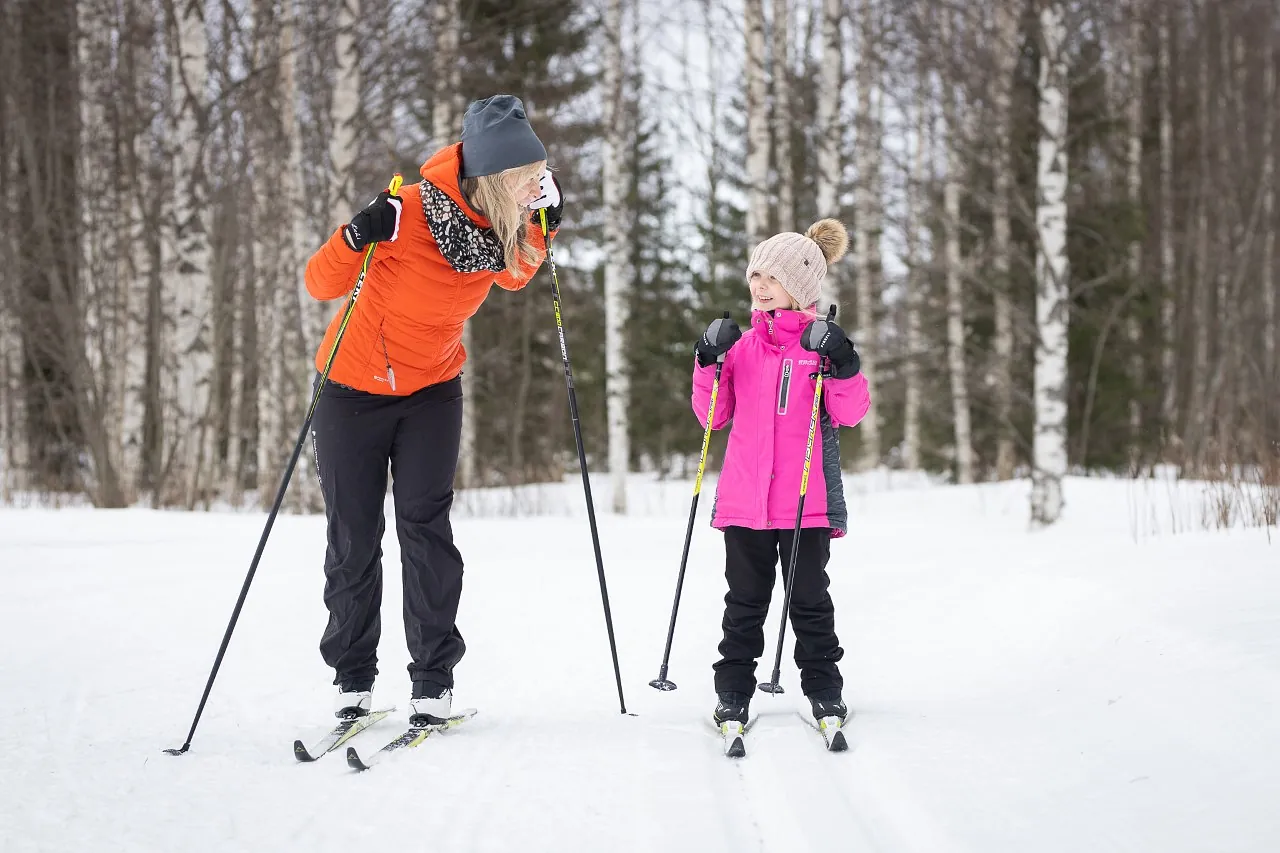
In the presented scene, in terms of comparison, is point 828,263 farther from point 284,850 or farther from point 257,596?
point 257,596

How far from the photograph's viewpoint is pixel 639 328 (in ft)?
62.6

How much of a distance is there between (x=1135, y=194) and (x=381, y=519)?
16.9 m

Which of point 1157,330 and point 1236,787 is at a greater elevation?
point 1157,330

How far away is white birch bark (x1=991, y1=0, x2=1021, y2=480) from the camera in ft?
35.3

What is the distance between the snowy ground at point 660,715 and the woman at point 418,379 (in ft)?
1.24

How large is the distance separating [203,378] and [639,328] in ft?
33.5

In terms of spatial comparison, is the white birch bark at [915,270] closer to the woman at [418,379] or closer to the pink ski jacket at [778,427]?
the pink ski jacket at [778,427]

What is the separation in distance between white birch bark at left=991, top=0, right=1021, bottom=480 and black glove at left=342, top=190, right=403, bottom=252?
26.7 feet

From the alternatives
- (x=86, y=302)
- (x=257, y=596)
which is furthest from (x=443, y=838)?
(x=86, y=302)

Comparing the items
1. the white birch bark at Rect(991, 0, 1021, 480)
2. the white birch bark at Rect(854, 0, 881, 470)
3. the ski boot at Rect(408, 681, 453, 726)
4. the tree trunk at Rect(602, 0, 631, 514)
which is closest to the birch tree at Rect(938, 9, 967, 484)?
the white birch bark at Rect(991, 0, 1021, 480)

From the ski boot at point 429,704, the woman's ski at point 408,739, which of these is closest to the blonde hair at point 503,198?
the ski boot at point 429,704

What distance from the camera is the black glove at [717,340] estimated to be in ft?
10.7

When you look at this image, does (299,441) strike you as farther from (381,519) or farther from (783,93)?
(783,93)

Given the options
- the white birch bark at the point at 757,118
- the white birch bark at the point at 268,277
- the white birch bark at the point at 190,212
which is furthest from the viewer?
the white birch bark at the point at 757,118
